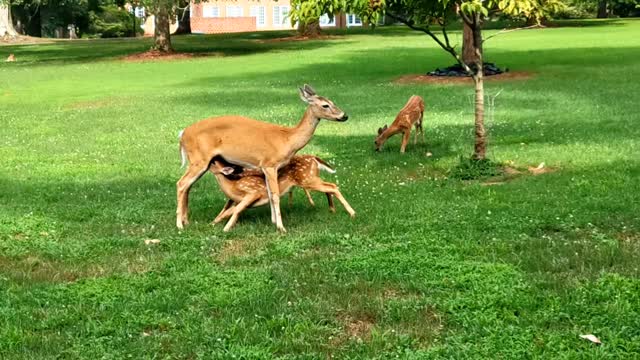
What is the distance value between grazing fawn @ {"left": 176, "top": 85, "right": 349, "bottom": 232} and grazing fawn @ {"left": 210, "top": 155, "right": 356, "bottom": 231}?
11 cm

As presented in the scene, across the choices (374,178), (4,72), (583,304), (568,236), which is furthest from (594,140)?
(4,72)

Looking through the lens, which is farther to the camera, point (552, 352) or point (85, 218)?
point (85, 218)

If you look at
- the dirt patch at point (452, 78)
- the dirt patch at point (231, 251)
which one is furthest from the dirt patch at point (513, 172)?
the dirt patch at point (452, 78)

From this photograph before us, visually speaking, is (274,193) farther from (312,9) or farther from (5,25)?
Answer: (5,25)

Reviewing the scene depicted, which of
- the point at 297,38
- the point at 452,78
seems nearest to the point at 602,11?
the point at 297,38

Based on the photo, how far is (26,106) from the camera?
21.0 m

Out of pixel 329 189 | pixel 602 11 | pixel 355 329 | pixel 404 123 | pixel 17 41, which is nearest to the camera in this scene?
pixel 355 329

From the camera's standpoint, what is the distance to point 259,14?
76.5 m

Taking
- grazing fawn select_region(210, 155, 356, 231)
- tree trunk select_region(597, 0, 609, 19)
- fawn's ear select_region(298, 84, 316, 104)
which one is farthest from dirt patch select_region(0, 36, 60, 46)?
fawn's ear select_region(298, 84, 316, 104)

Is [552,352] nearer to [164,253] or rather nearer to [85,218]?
[164,253]

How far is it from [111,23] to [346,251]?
6979 centimetres

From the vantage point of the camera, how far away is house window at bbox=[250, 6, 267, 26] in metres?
76.1

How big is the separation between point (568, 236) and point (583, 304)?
191 cm

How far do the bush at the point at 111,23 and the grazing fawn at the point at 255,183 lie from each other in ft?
208
